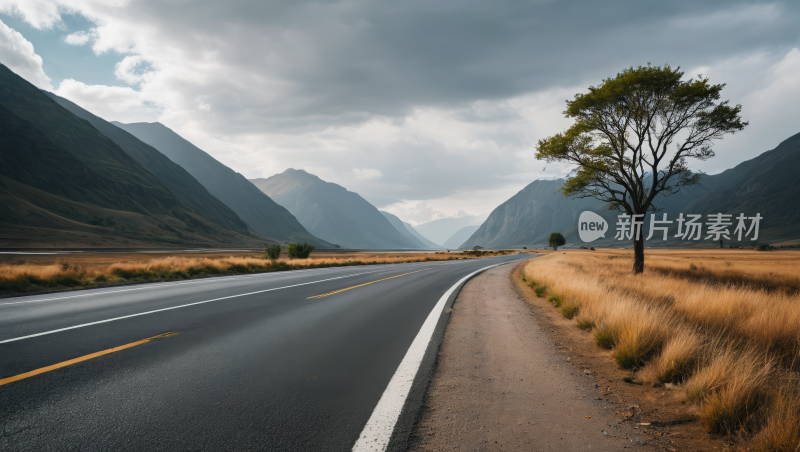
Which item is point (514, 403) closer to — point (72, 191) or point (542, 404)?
point (542, 404)

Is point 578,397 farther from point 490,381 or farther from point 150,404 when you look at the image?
point 150,404

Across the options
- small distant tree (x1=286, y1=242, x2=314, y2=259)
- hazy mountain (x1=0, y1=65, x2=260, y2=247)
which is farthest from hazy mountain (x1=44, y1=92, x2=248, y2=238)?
small distant tree (x1=286, y1=242, x2=314, y2=259)

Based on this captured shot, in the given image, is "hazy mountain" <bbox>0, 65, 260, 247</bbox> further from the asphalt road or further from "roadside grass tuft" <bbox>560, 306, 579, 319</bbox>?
"roadside grass tuft" <bbox>560, 306, 579, 319</bbox>

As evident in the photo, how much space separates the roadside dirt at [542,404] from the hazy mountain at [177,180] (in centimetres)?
18079

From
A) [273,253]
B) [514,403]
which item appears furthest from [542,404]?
[273,253]

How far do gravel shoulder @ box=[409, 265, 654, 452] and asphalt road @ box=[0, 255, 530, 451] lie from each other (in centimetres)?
75

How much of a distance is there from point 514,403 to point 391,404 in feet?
4.37

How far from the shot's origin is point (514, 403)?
3.82 m

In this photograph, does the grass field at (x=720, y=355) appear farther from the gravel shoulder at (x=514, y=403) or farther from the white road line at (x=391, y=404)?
the white road line at (x=391, y=404)

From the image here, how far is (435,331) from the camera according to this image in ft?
23.1

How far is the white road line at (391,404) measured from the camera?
2998 mm

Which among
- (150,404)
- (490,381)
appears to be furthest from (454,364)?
(150,404)

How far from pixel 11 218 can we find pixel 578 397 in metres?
108

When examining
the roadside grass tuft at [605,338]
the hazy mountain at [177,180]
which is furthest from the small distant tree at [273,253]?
the hazy mountain at [177,180]
